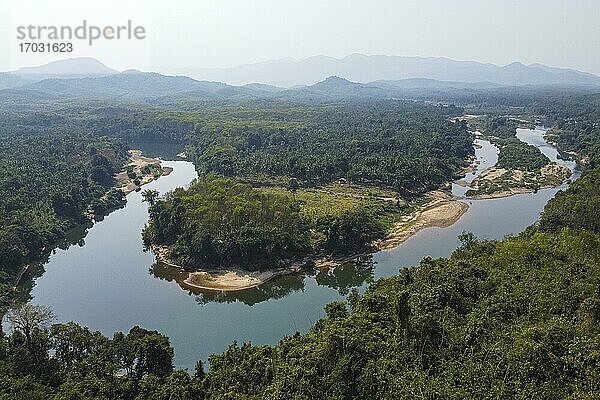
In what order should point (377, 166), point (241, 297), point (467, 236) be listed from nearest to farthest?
point (241, 297) → point (467, 236) → point (377, 166)

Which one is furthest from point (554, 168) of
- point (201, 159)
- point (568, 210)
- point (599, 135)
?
point (201, 159)

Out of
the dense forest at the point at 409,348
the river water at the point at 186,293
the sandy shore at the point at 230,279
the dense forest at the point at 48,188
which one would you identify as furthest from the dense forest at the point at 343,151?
the dense forest at the point at 409,348

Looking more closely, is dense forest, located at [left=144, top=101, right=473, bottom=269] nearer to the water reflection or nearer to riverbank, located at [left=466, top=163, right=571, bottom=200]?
the water reflection

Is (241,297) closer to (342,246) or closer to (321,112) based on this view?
(342,246)

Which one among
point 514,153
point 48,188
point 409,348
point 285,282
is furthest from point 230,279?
point 514,153

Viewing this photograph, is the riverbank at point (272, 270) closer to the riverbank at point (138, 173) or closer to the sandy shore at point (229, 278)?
the sandy shore at point (229, 278)
